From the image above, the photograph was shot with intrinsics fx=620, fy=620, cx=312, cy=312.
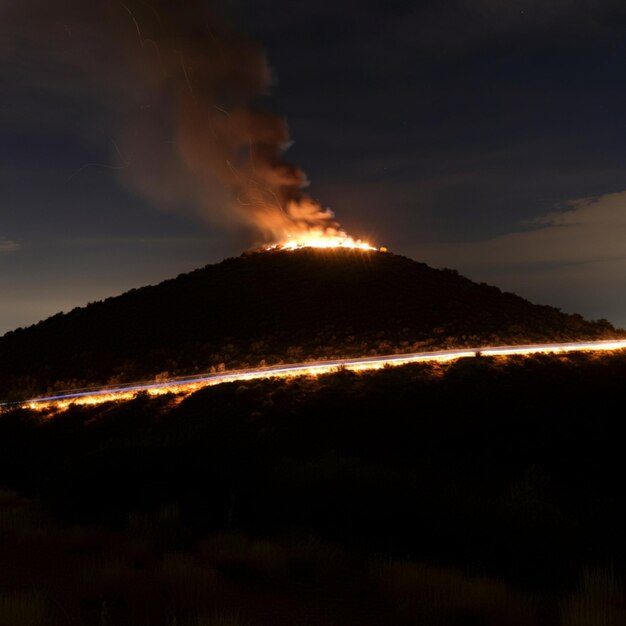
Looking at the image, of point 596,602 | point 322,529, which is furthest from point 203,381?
point 596,602

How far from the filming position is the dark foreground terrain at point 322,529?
6707 mm

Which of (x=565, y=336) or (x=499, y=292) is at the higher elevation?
(x=499, y=292)

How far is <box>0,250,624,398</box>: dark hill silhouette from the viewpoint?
3791 cm

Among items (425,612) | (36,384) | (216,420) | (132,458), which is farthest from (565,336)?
(425,612)

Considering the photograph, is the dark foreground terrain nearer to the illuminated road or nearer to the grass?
the grass

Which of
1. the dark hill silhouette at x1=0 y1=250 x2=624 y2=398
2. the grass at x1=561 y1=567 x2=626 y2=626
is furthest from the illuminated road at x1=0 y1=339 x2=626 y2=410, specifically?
the grass at x1=561 y1=567 x2=626 y2=626

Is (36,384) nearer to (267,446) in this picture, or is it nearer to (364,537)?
(267,446)

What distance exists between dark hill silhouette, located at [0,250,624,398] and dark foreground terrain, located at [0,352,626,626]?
18.5 metres

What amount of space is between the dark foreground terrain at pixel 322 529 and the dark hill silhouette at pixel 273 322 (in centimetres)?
1849

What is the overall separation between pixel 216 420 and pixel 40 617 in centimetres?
1561

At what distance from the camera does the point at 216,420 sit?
70.1 ft

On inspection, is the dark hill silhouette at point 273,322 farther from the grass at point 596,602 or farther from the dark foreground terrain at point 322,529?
the grass at point 596,602

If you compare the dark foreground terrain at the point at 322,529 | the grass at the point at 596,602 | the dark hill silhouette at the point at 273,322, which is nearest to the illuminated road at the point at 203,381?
the dark hill silhouette at the point at 273,322

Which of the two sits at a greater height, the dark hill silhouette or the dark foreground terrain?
the dark hill silhouette
